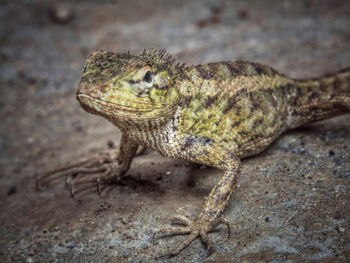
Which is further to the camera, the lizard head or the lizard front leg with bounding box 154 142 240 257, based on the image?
the lizard front leg with bounding box 154 142 240 257

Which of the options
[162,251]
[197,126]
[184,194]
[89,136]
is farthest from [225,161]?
[89,136]

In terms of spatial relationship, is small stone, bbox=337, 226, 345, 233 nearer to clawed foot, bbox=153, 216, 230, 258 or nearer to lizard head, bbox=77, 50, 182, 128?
clawed foot, bbox=153, 216, 230, 258

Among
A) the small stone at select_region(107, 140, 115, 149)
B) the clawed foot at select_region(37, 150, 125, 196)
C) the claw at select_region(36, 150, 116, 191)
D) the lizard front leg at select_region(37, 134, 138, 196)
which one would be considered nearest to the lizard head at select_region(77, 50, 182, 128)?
the lizard front leg at select_region(37, 134, 138, 196)

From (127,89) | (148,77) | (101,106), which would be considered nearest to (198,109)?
(148,77)

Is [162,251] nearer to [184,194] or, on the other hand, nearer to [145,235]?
[145,235]

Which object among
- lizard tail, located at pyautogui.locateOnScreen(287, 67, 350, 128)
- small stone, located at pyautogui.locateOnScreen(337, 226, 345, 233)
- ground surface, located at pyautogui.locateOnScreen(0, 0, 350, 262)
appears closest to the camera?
small stone, located at pyautogui.locateOnScreen(337, 226, 345, 233)

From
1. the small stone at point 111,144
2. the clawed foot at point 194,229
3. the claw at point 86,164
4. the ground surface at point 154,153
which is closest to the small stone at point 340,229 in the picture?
the ground surface at point 154,153

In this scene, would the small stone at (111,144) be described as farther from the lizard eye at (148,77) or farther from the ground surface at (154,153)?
the lizard eye at (148,77)
